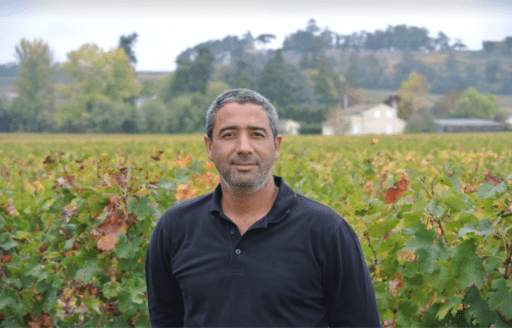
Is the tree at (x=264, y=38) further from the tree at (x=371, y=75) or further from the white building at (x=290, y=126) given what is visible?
the white building at (x=290, y=126)

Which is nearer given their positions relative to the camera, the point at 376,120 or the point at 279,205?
the point at 279,205

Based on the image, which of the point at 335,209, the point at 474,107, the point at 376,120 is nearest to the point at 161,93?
the point at 376,120

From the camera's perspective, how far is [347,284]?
179 centimetres

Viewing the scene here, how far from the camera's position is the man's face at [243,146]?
1.88m

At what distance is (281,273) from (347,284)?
21 cm

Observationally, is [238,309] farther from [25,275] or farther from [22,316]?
[22,316]

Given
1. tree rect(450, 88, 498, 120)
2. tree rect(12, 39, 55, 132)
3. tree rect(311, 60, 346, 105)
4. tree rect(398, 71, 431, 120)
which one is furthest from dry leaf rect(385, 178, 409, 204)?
tree rect(450, 88, 498, 120)

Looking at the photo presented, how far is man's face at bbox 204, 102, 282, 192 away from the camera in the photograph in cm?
188

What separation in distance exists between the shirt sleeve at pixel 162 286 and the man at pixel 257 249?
3 cm

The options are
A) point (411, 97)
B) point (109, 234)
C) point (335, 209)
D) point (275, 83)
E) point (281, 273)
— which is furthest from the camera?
point (411, 97)

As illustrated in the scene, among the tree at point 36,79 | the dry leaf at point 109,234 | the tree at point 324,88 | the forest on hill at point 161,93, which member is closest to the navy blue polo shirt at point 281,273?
the dry leaf at point 109,234

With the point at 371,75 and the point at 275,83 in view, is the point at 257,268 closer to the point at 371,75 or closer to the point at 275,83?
the point at 275,83

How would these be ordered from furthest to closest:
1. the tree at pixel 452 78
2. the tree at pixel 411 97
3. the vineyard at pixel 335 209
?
the tree at pixel 452 78, the tree at pixel 411 97, the vineyard at pixel 335 209

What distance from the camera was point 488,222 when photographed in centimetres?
216
